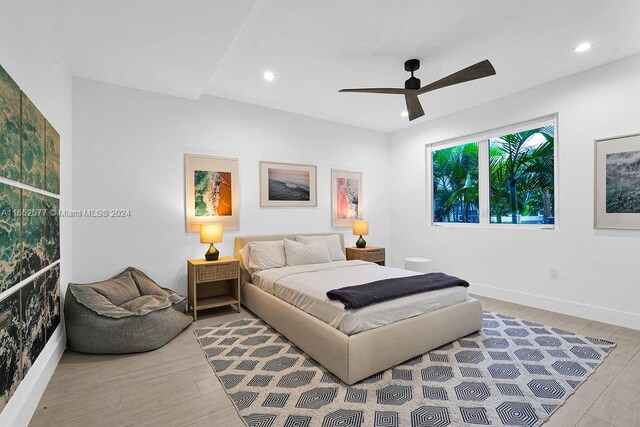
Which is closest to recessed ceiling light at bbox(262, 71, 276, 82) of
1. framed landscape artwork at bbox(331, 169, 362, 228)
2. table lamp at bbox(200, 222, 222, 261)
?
table lamp at bbox(200, 222, 222, 261)

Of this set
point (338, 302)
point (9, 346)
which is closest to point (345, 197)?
point (338, 302)

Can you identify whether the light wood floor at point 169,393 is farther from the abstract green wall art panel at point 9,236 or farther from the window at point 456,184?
the window at point 456,184

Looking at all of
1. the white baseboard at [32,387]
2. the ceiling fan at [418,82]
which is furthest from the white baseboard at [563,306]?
the white baseboard at [32,387]

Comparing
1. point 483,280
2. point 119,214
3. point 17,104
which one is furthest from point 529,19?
point 119,214

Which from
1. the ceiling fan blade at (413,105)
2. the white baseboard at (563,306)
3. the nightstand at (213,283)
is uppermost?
the ceiling fan blade at (413,105)

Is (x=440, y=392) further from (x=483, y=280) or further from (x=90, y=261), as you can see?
(x=90, y=261)

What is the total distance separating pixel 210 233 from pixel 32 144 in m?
1.95

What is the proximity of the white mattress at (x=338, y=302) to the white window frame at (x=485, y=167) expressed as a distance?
5.89ft

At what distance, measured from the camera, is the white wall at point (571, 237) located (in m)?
3.15

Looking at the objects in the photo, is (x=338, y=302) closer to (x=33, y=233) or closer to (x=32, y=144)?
(x=33, y=233)

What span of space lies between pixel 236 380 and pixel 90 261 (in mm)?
2215

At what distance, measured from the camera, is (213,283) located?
12.9ft

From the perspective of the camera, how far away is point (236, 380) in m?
2.20

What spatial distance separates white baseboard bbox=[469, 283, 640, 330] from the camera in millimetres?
3141
